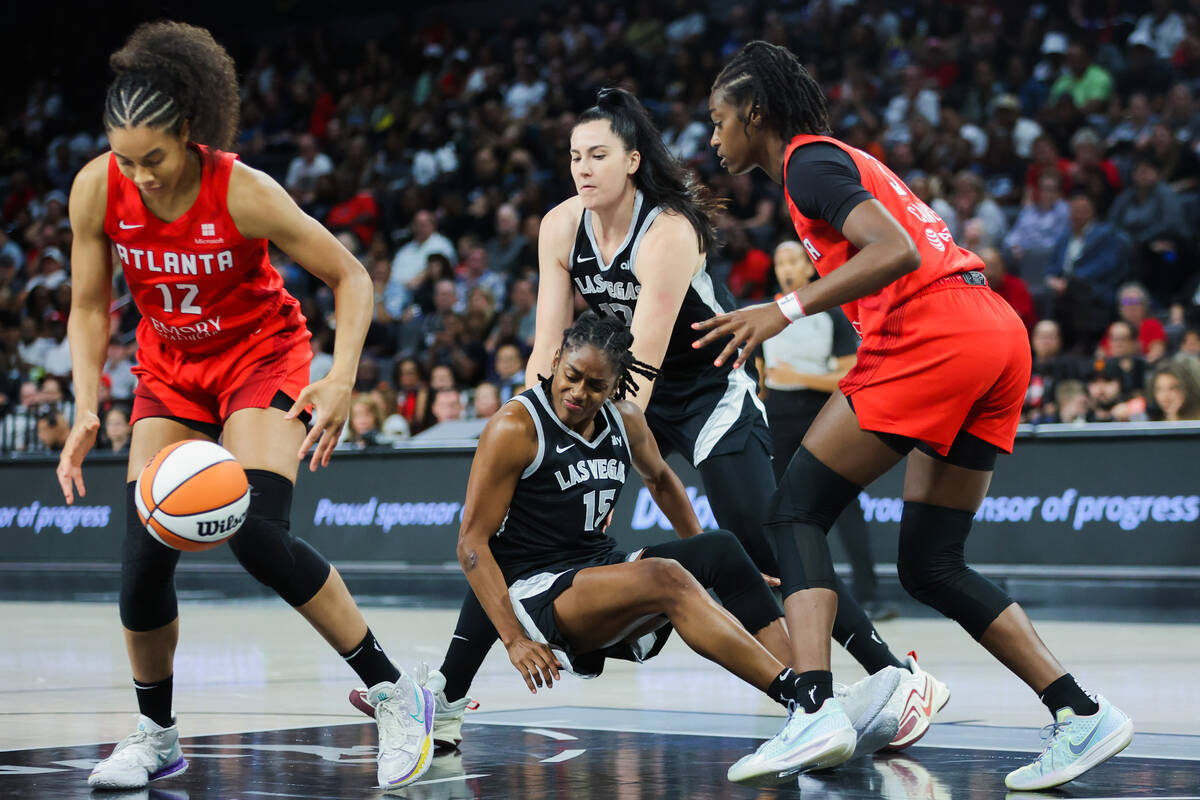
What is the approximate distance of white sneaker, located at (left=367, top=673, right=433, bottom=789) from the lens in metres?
4.03

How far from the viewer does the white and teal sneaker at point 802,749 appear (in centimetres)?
387

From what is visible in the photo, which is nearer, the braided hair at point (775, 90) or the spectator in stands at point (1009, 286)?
the braided hair at point (775, 90)

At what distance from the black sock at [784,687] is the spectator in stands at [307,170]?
14.7m

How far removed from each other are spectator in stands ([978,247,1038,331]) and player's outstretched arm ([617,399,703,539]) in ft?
22.2

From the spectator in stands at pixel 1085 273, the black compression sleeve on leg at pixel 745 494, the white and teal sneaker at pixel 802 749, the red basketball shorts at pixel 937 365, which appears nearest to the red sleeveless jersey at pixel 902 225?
the red basketball shorts at pixel 937 365

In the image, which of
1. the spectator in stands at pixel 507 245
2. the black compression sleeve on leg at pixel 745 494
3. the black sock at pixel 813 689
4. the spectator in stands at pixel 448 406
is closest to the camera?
the black sock at pixel 813 689

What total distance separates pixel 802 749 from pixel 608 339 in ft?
4.18

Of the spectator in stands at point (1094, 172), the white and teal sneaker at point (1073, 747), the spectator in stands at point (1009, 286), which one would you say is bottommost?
the white and teal sneaker at point (1073, 747)

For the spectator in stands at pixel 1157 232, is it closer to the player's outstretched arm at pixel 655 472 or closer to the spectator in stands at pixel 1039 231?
the spectator in stands at pixel 1039 231

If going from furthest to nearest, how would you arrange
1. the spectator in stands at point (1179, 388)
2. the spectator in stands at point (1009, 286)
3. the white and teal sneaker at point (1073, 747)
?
1. the spectator in stands at point (1009, 286)
2. the spectator in stands at point (1179, 388)
3. the white and teal sneaker at point (1073, 747)

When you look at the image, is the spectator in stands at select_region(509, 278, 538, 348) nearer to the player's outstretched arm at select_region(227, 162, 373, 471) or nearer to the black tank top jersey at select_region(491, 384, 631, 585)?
the black tank top jersey at select_region(491, 384, 631, 585)

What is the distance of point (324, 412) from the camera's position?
399 centimetres

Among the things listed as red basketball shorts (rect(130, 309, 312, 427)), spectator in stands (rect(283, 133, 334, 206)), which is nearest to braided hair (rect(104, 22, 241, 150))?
red basketball shorts (rect(130, 309, 312, 427))

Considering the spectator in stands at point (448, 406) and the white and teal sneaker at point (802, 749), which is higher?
the spectator in stands at point (448, 406)
